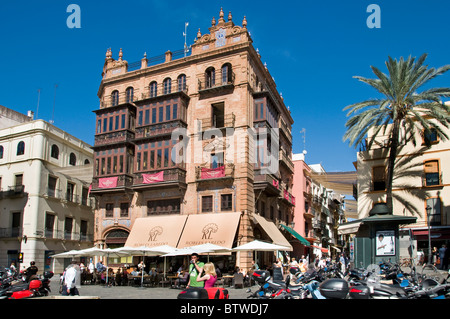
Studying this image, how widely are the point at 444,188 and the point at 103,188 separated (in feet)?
86.8

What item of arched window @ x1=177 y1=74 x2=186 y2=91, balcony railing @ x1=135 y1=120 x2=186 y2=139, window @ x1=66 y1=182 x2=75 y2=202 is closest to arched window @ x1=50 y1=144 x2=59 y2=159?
window @ x1=66 y1=182 x2=75 y2=202

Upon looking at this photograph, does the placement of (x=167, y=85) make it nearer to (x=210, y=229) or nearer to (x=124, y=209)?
(x=124, y=209)

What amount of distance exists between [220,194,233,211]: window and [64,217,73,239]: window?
18.1 m

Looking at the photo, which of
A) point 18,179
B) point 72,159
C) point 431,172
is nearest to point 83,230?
point 72,159

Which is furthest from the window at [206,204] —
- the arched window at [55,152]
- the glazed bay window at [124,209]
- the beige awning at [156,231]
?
the arched window at [55,152]

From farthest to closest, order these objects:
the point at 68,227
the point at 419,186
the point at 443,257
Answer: the point at 68,227 → the point at 419,186 → the point at 443,257

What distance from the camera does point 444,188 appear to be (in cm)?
3175

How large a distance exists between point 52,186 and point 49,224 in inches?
143

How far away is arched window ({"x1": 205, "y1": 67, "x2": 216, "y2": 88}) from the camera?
110 ft

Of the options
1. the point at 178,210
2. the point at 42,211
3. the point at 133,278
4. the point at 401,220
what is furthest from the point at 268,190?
the point at 42,211

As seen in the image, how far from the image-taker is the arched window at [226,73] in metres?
32.6

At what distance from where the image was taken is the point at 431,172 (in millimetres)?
32750

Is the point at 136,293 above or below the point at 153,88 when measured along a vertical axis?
below
